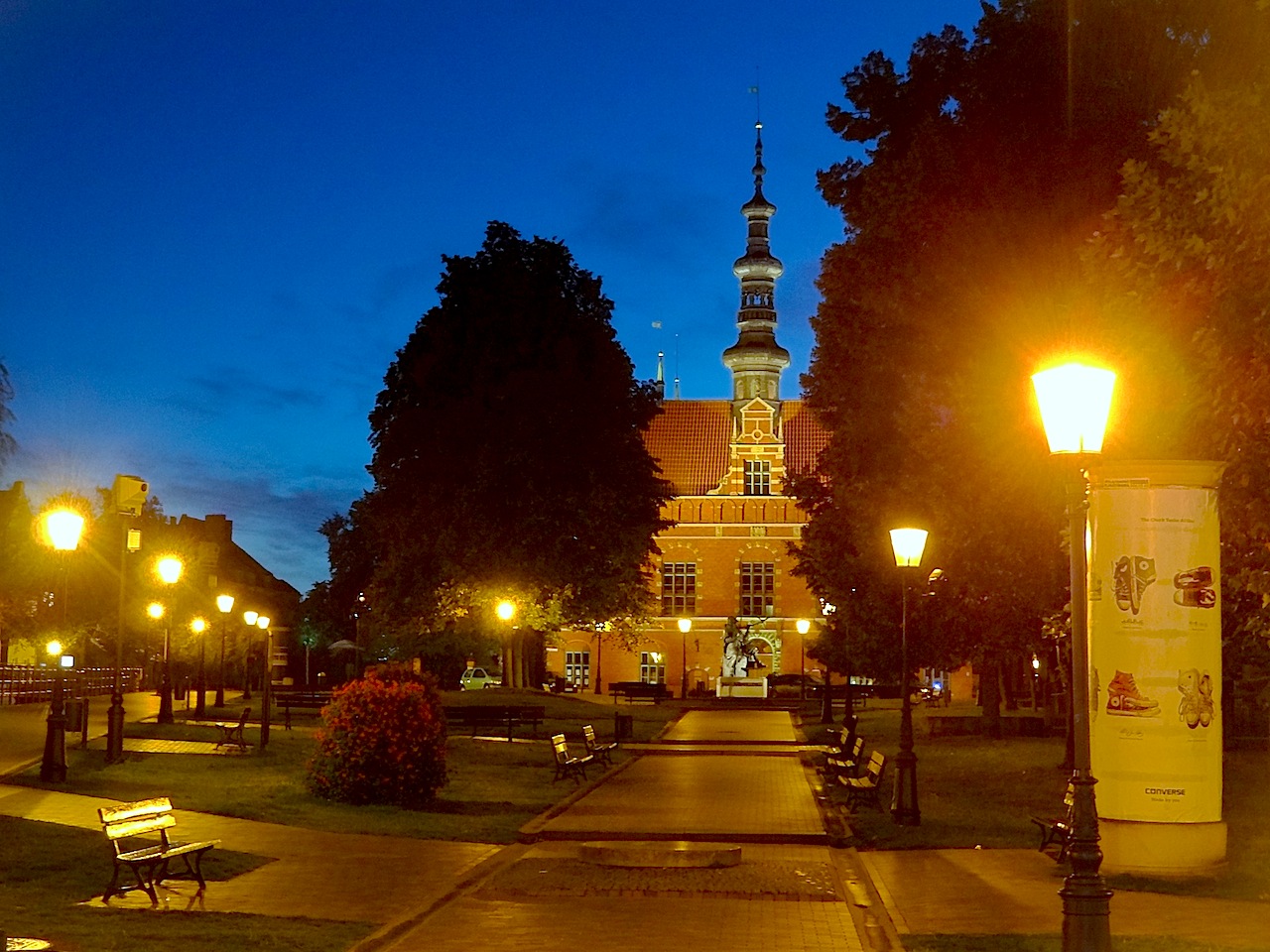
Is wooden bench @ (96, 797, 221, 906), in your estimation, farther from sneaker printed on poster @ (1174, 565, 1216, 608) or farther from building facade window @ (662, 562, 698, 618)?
building facade window @ (662, 562, 698, 618)

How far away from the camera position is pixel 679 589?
8412 centimetres

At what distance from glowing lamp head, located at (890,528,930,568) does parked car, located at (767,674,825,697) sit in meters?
48.8

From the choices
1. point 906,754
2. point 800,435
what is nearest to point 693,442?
point 800,435

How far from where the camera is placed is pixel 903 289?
2398 centimetres

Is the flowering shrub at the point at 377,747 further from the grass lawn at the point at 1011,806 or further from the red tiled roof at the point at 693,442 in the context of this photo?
the red tiled roof at the point at 693,442

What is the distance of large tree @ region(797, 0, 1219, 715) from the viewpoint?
22688 mm

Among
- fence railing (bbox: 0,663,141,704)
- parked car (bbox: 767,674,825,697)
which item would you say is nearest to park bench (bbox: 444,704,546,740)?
fence railing (bbox: 0,663,141,704)

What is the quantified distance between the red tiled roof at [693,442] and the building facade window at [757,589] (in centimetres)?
527

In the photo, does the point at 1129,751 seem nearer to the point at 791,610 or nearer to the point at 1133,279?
the point at 1133,279

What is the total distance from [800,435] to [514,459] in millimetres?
46675

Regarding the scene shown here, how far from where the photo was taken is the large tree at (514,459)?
43.4 metres

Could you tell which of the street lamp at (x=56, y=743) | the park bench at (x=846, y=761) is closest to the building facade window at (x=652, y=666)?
the park bench at (x=846, y=761)

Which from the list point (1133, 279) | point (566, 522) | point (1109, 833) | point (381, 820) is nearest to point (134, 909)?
point (381, 820)

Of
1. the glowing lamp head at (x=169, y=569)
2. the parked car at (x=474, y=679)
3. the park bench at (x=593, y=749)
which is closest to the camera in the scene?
the park bench at (x=593, y=749)
